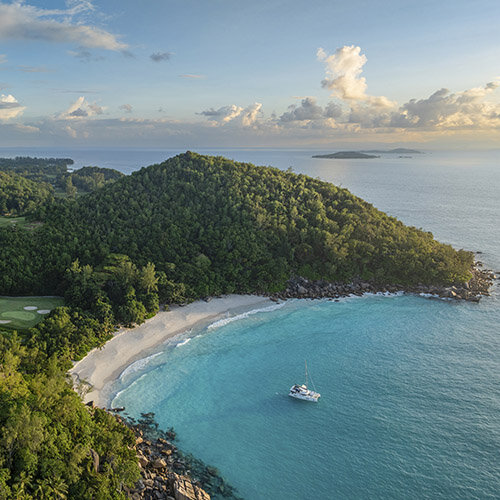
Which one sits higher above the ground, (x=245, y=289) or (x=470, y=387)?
(x=245, y=289)

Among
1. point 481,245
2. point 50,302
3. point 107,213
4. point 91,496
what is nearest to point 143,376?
point 91,496

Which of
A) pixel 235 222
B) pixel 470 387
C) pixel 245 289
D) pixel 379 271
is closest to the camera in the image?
pixel 470 387

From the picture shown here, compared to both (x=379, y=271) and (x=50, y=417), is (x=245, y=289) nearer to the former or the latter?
(x=379, y=271)

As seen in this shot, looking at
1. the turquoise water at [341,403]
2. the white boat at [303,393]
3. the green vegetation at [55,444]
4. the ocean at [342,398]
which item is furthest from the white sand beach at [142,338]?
the white boat at [303,393]

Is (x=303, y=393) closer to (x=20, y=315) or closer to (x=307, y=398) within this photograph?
(x=307, y=398)

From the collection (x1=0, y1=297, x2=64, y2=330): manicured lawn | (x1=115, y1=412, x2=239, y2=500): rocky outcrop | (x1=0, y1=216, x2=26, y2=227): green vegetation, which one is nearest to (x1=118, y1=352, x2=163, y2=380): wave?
(x1=115, y1=412, x2=239, y2=500): rocky outcrop

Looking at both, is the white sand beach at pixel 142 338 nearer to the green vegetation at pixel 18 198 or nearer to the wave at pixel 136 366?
the wave at pixel 136 366

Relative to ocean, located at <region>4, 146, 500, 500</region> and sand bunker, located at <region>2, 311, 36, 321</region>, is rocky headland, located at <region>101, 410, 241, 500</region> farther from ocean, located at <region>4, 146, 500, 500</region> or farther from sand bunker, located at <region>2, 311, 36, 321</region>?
sand bunker, located at <region>2, 311, 36, 321</region>
